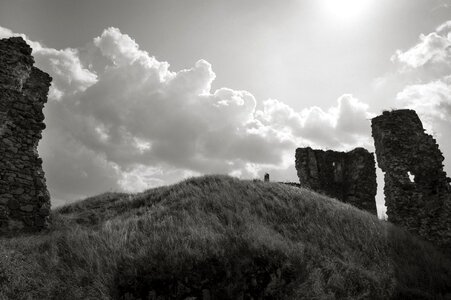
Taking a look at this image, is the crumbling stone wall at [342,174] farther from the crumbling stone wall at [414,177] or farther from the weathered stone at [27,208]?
the weathered stone at [27,208]

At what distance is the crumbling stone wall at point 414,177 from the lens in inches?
570

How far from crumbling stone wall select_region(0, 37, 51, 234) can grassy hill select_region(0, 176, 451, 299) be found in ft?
2.70

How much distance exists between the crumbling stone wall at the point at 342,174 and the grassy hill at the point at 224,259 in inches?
404

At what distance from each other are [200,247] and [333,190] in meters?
17.7

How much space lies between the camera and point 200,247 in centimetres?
755

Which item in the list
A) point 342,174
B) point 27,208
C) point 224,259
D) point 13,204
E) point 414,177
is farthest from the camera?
point 342,174

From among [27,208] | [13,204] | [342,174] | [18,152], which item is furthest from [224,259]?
[342,174]

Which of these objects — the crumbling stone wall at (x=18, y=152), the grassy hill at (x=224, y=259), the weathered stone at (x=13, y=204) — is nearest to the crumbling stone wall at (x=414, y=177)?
the grassy hill at (x=224, y=259)

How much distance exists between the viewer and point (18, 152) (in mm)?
9953

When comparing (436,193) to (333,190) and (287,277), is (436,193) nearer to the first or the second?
(333,190)

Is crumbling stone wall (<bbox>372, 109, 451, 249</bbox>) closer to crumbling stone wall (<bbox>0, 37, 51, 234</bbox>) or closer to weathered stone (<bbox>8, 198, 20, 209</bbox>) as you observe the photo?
crumbling stone wall (<bbox>0, 37, 51, 234</bbox>)

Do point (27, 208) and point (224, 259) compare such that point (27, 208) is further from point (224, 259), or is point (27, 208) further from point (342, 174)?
point (342, 174)

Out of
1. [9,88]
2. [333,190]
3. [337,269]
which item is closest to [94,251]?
[337,269]

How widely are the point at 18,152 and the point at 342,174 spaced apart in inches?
770
